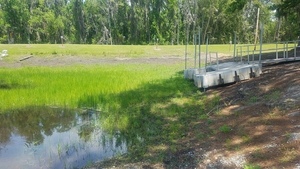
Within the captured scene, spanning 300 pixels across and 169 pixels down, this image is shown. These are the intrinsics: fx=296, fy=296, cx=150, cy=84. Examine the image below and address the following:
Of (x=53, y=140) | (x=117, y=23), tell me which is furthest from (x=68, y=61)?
(x=117, y=23)

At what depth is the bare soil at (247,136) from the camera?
18.7ft

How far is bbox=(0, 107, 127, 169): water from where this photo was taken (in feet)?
23.1

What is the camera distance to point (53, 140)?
331 inches

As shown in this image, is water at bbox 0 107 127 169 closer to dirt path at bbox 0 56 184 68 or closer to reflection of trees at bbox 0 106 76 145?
reflection of trees at bbox 0 106 76 145

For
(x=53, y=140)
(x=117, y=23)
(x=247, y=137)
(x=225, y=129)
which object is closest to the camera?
(x=247, y=137)

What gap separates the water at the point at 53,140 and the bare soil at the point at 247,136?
100cm

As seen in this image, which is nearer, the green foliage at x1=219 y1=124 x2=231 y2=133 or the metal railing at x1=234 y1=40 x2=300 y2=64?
the green foliage at x1=219 y1=124 x2=231 y2=133

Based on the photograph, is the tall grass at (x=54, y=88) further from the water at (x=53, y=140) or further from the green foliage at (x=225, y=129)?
the green foliage at (x=225, y=129)

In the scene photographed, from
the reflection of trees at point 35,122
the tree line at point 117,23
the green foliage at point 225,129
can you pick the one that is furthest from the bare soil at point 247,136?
the tree line at point 117,23

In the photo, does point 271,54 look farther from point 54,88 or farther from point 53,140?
point 53,140

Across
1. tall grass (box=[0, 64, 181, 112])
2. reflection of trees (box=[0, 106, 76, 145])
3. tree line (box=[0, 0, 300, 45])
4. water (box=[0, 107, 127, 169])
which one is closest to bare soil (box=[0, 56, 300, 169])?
water (box=[0, 107, 127, 169])

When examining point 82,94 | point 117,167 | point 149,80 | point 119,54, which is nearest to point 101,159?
point 117,167

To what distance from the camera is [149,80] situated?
1652cm

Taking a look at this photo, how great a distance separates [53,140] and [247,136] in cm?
524
